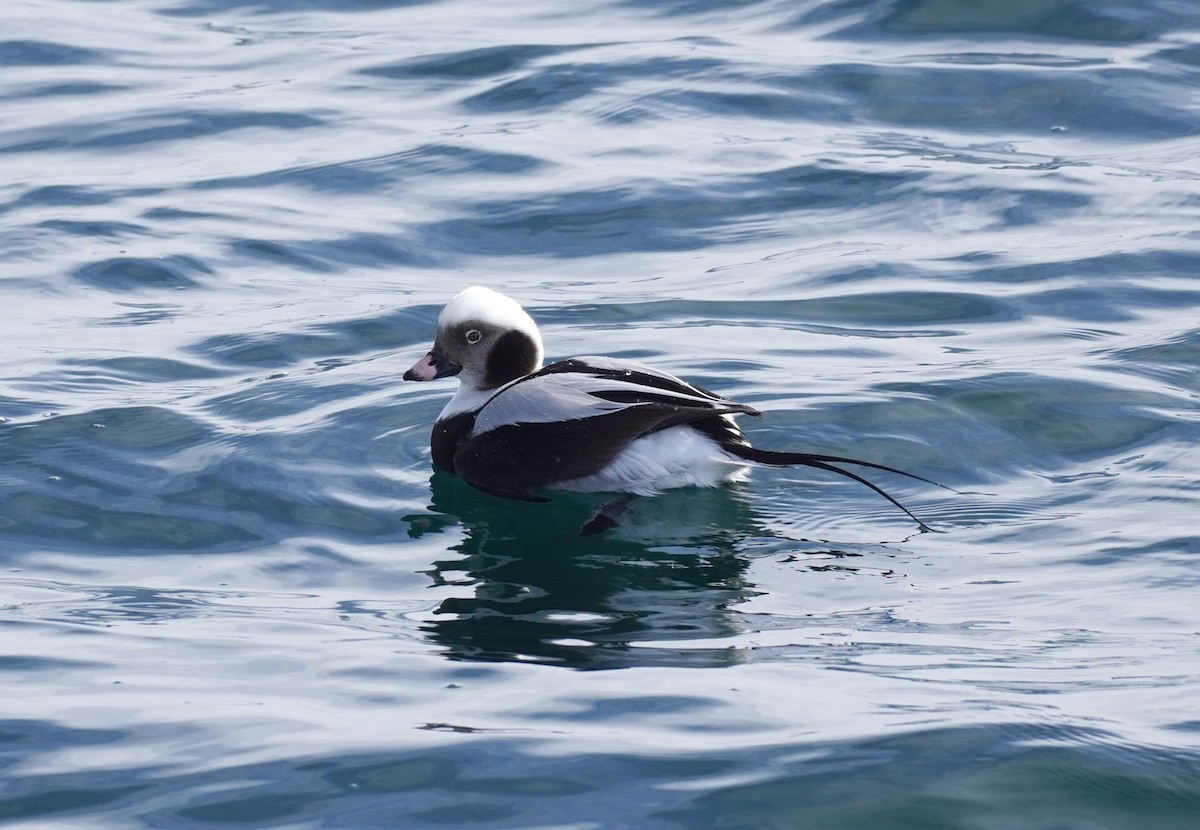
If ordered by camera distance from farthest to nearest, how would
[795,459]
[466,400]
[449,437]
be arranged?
[466,400], [449,437], [795,459]

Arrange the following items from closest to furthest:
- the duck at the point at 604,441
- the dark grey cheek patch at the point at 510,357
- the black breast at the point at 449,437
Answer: the duck at the point at 604,441
the black breast at the point at 449,437
the dark grey cheek patch at the point at 510,357

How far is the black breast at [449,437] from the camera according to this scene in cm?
631

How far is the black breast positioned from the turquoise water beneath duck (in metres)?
0.10

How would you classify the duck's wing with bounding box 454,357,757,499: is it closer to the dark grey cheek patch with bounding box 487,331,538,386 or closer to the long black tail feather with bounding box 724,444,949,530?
the long black tail feather with bounding box 724,444,949,530

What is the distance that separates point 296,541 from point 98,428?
1357 mm

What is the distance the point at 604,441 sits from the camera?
5859 mm

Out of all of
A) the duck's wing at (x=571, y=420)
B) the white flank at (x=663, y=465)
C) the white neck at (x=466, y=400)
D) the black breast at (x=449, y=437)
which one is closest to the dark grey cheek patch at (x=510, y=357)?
the white neck at (x=466, y=400)

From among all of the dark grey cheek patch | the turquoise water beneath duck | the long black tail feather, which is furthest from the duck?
the dark grey cheek patch

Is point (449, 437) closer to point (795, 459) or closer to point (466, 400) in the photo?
point (466, 400)

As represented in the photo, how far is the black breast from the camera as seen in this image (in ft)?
Result: 20.7

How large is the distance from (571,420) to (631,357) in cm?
169

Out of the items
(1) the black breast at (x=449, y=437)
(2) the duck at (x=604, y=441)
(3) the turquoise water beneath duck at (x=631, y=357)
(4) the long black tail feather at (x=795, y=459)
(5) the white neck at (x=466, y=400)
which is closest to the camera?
(3) the turquoise water beneath duck at (x=631, y=357)

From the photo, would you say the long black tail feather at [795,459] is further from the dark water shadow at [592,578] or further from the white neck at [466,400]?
the white neck at [466,400]

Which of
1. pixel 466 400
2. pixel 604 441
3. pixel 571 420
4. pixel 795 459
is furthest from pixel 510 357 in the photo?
pixel 795 459
